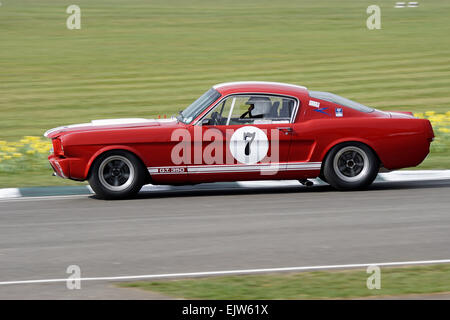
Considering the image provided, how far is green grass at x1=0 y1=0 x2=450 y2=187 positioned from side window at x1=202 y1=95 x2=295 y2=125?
9.89 ft

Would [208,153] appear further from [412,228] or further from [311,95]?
[412,228]

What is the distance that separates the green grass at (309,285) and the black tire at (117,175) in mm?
3849

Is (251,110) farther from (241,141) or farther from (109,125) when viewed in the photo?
(109,125)

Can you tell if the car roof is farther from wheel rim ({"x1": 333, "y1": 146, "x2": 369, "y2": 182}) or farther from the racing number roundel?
wheel rim ({"x1": 333, "y1": 146, "x2": 369, "y2": 182})

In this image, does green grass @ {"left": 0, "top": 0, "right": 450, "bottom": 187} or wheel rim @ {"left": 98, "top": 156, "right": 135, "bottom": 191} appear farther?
green grass @ {"left": 0, "top": 0, "right": 450, "bottom": 187}

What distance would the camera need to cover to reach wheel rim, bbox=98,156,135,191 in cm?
1042

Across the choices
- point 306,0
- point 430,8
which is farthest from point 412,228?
point 306,0

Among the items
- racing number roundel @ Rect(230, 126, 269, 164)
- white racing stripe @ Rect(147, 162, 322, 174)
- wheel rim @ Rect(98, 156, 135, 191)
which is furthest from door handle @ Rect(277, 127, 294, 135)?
wheel rim @ Rect(98, 156, 135, 191)

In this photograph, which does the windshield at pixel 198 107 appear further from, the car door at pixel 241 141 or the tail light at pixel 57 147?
the tail light at pixel 57 147

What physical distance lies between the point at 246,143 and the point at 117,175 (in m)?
1.69

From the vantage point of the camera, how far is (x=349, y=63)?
32625 mm

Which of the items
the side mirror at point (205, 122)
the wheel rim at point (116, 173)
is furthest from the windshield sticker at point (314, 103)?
the wheel rim at point (116, 173)

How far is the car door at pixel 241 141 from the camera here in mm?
10383

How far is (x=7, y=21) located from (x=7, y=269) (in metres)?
42.7
